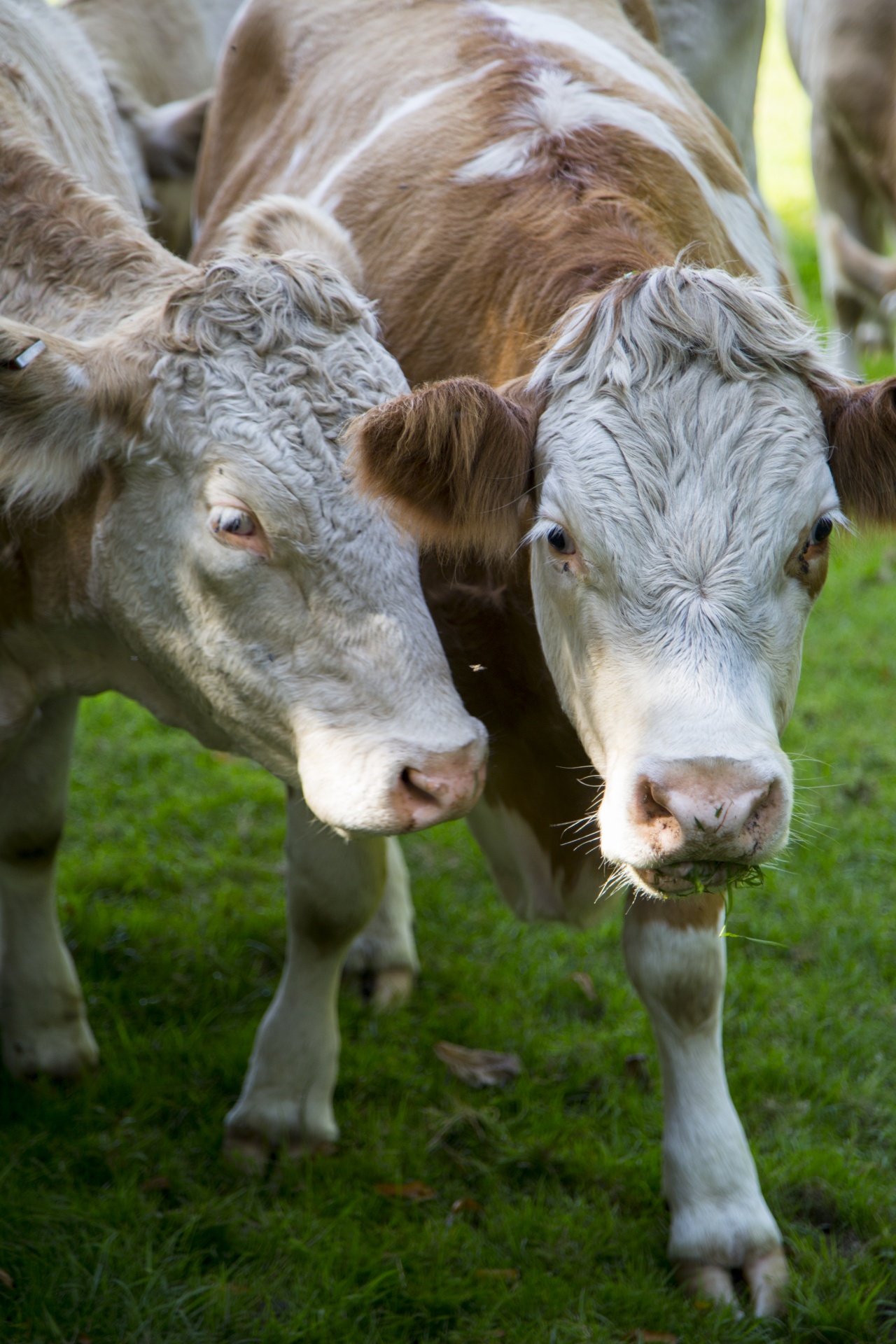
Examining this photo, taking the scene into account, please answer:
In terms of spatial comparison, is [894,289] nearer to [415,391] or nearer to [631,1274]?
[415,391]

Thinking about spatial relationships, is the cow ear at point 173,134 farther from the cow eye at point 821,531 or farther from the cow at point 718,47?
the cow eye at point 821,531

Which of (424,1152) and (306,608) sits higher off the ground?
(306,608)

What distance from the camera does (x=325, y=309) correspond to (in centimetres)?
285

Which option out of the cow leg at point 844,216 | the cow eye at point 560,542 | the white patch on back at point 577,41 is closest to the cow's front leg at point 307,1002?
the cow eye at point 560,542

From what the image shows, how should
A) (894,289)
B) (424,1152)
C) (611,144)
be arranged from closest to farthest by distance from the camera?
(611,144) → (424,1152) → (894,289)

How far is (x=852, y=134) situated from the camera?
729cm

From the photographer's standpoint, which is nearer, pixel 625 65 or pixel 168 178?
pixel 625 65

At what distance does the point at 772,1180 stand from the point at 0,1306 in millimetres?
1839

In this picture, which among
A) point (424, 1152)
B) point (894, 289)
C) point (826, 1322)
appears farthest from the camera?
point (894, 289)

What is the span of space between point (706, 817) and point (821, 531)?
69 centimetres

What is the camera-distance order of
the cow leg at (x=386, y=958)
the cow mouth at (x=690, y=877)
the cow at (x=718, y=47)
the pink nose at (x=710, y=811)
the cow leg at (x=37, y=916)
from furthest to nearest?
the cow at (x=718, y=47), the cow leg at (x=386, y=958), the cow leg at (x=37, y=916), the cow mouth at (x=690, y=877), the pink nose at (x=710, y=811)

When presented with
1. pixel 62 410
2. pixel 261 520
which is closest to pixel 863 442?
pixel 261 520

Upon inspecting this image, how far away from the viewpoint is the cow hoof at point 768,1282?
3139 mm

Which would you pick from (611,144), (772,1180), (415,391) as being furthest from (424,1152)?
(611,144)
